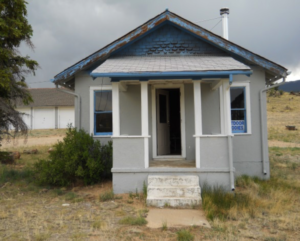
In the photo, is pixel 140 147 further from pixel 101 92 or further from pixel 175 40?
pixel 175 40

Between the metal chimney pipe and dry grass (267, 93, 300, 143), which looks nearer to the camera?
the metal chimney pipe

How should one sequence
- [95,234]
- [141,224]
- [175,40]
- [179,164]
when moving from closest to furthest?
[95,234] < [141,224] < [179,164] < [175,40]

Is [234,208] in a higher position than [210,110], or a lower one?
lower

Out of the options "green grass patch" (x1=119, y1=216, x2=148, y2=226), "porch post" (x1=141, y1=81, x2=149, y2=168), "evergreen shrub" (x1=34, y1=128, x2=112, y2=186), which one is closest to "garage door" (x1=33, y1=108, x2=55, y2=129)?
"evergreen shrub" (x1=34, y1=128, x2=112, y2=186)

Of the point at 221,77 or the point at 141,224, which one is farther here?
the point at 221,77

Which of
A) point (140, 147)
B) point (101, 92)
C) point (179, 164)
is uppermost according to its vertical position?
point (101, 92)

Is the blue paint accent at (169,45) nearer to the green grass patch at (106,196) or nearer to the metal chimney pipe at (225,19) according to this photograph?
the metal chimney pipe at (225,19)

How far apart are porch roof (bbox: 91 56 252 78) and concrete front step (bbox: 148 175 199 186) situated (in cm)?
247

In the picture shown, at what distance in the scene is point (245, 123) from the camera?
8.86m

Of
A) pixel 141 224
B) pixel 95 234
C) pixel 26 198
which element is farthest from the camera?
pixel 26 198

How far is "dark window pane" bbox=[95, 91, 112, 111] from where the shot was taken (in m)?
9.09

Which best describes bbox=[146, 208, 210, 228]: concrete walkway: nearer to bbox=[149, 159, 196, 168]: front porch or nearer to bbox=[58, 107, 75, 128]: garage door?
bbox=[149, 159, 196, 168]: front porch

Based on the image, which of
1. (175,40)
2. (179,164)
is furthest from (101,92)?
(179,164)

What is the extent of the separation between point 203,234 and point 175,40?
19.5 ft
